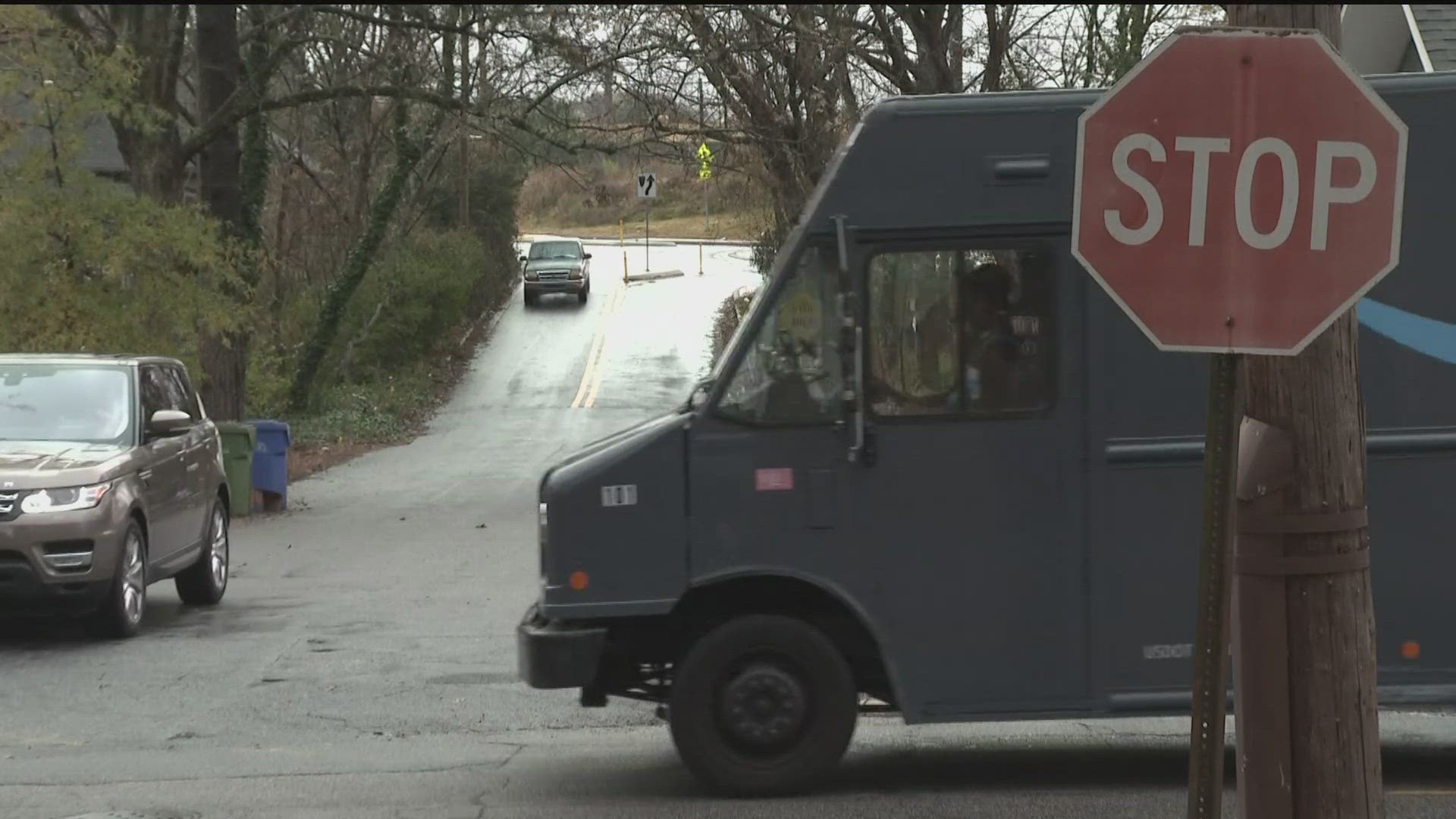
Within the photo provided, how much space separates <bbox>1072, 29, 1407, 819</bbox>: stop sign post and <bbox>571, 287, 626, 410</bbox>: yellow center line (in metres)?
32.0

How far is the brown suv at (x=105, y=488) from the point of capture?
11086 millimetres

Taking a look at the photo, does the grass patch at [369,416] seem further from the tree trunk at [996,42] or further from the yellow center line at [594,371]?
the tree trunk at [996,42]

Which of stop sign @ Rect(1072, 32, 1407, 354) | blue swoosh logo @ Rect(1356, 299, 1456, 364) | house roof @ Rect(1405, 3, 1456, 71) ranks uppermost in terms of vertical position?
house roof @ Rect(1405, 3, 1456, 71)

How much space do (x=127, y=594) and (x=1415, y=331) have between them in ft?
26.8

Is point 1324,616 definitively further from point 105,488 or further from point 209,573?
point 209,573

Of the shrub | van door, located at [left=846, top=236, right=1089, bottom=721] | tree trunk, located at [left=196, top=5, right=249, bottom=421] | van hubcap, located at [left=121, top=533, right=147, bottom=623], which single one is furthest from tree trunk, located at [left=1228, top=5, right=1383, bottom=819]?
the shrub

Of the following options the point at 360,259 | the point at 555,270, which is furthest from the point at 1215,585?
the point at 555,270

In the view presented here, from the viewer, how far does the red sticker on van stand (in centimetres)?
715

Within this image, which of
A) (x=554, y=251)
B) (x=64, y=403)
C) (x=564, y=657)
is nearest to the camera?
(x=564, y=657)

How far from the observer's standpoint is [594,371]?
4112cm

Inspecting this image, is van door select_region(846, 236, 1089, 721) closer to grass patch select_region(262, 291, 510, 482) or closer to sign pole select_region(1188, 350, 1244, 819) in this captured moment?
sign pole select_region(1188, 350, 1244, 819)

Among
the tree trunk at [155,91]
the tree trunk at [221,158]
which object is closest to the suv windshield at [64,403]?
the tree trunk at [155,91]

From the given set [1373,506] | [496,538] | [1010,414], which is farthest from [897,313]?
[496,538]

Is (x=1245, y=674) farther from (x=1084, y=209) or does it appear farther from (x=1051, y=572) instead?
(x=1051, y=572)
